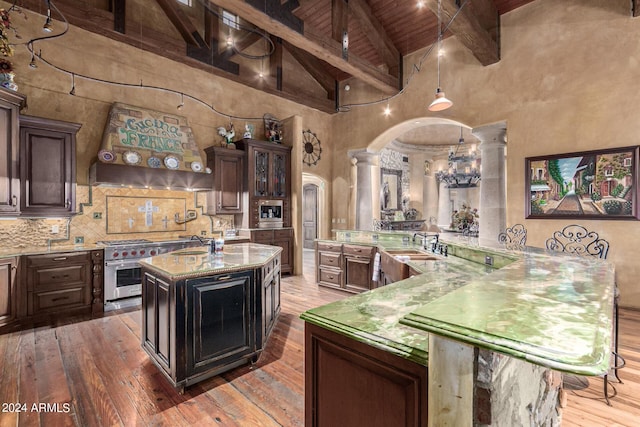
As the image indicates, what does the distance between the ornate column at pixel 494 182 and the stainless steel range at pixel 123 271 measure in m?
5.43

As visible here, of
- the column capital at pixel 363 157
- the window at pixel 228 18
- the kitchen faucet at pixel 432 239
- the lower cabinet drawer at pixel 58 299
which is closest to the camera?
the kitchen faucet at pixel 432 239

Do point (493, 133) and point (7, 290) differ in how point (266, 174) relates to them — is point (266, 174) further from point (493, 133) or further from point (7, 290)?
point (493, 133)

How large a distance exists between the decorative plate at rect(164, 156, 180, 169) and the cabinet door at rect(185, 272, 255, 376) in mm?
2956

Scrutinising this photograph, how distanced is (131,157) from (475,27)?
5433 millimetres

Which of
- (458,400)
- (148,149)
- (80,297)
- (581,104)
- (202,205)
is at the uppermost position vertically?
(581,104)

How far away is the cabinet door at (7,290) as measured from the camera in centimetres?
317

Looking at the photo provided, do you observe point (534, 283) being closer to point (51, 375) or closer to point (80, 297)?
point (51, 375)

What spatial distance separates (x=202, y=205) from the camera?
210 inches

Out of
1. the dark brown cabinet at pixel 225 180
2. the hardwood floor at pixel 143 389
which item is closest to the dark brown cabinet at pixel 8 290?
the hardwood floor at pixel 143 389

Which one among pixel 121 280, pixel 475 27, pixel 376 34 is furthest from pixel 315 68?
pixel 121 280

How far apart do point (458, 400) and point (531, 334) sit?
0.90ft

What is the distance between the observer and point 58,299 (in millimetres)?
3564

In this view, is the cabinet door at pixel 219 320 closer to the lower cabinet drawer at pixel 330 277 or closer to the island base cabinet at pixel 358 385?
the island base cabinet at pixel 358 385

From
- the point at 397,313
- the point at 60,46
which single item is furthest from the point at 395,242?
the point at 60,46
